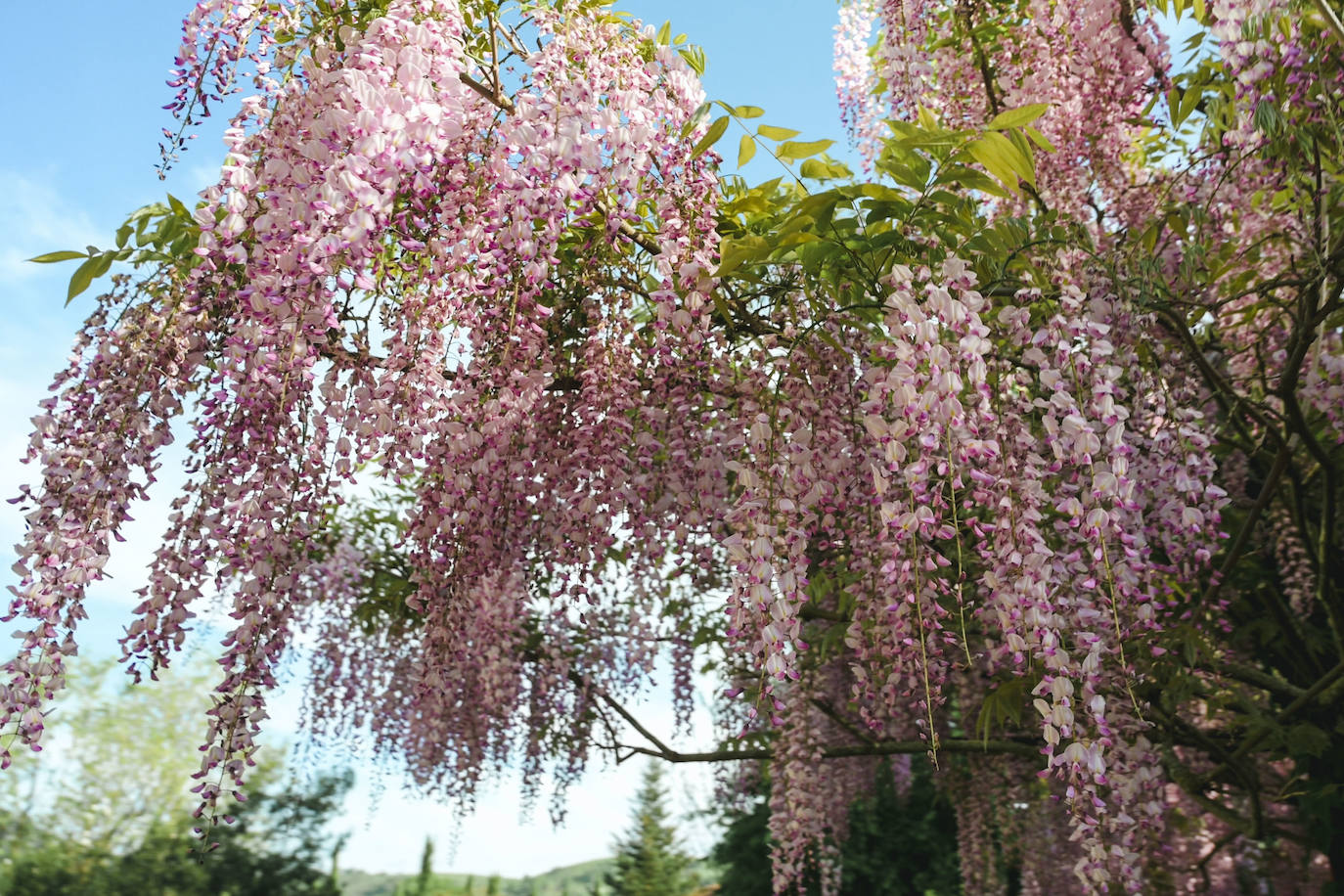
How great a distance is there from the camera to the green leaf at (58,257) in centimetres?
239

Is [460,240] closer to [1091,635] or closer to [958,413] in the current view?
[958,413]

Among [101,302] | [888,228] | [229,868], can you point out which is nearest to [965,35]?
[888,228]

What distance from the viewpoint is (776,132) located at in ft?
7.07

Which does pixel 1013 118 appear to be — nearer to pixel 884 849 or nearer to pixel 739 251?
pixel 739 251

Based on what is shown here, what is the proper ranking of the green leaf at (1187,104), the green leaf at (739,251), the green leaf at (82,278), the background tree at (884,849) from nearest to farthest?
the green leaf at (739,251)
the green leaf at (82,278)
the green leaf at (1187,104)
the background tree at (884,849)

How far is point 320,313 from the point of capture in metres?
2.09

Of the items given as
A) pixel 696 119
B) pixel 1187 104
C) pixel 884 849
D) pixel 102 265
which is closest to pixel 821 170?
pixel 696 119

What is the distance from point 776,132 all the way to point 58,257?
1788 millimetres

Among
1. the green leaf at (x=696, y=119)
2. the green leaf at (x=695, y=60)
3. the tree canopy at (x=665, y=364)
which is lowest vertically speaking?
the tree canopy at (x=665, y=364)

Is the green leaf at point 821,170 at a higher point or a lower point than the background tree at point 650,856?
higher

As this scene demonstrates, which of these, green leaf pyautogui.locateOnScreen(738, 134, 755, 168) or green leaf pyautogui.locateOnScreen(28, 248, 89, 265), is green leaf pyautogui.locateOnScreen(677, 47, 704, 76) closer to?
green leaf pyautogui.locateOnScreen(738, 134, 755, 168)

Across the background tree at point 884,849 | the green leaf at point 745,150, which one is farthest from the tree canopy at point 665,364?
the background tree at point 884,849

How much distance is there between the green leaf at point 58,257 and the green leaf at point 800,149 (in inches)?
68.4

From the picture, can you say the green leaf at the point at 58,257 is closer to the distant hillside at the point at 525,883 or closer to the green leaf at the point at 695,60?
the green leaf at the point at 695,60
